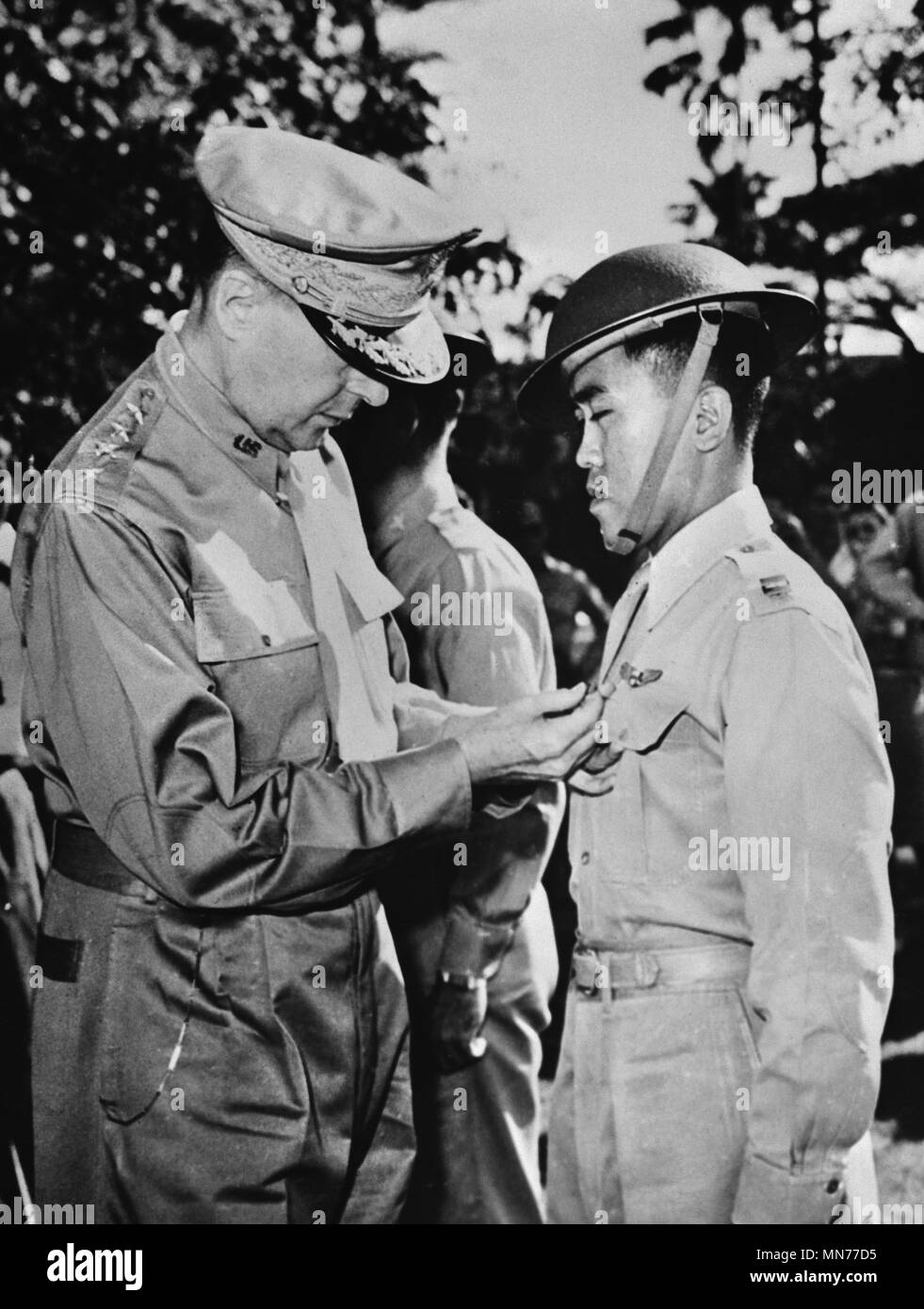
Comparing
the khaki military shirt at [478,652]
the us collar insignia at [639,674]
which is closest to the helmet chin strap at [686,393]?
the us collar insignia at [639,674]

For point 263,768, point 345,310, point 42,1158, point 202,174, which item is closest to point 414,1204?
point 42,1158

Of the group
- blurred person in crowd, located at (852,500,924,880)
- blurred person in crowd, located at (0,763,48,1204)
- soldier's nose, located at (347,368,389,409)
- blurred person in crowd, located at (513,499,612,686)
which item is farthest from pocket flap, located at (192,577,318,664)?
blurred person in crowd, located at (852,500,924,880)

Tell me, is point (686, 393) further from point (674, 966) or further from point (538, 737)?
point (674, 966)

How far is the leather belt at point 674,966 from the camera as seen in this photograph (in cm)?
208

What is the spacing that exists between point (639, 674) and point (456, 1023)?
861mm

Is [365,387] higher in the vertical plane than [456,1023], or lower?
higher

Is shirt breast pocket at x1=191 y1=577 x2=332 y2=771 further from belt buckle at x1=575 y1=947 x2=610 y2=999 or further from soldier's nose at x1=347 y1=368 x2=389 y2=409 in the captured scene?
belt buckle at x1=575 y1=947 x2=610 y2=999

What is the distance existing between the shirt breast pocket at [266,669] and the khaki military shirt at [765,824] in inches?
19.1

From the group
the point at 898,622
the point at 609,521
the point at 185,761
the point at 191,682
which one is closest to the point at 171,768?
the point at 185,761

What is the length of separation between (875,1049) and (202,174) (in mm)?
1745

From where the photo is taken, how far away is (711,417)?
225cm

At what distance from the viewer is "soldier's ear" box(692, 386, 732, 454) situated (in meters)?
2.24

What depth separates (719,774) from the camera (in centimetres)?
210

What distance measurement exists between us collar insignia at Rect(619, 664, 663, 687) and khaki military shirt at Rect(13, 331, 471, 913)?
30cm
